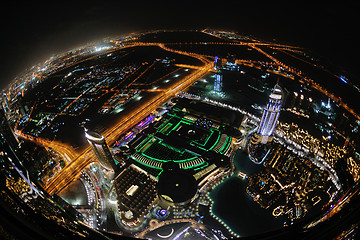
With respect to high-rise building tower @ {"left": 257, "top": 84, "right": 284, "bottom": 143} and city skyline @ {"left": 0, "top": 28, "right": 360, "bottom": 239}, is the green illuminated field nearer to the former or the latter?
city skyline @ {"left": 0, "top": 28, "right": 360, "bottom": 239}

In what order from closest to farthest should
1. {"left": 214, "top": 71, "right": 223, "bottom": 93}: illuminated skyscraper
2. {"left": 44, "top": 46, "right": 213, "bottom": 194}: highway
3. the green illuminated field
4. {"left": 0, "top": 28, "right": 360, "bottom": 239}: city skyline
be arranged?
{"left": 0, "top": 28, "right": 360, "bottom": 239}: city skyline → {"left": 44, "top": 46, "right": 213, "bottom": 194}: highway → the green illuminated field → {"left": 214, "top": 71, "right": 223, "bottom": 93}: illuminated skyscraper

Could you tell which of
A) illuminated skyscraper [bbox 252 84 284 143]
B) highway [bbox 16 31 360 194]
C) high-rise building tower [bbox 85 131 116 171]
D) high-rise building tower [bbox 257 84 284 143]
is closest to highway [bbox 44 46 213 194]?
highway [bbox 16 31 360 194]

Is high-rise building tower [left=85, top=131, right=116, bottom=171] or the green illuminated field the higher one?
the green illuminated field

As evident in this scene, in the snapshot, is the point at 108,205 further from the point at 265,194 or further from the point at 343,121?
the point at 343,121

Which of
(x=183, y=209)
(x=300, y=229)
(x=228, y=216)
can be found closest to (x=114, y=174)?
(x=183, y=209)

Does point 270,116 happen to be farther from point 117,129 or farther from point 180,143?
point 117,129

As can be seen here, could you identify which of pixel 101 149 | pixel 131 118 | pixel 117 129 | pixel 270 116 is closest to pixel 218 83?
pixel 270 116
